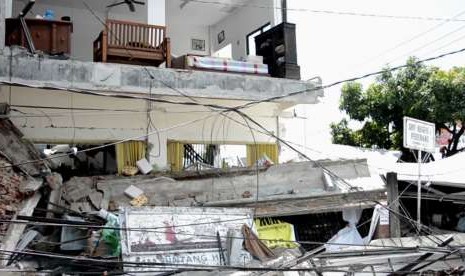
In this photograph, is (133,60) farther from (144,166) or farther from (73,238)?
(73,238)

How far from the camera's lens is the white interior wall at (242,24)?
581 inches

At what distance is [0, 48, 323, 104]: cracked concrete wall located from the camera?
9.86 meters

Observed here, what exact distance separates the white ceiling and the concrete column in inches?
120

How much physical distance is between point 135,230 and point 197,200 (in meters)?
3.14

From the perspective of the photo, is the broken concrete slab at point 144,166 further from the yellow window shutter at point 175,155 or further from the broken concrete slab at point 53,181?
the broken concrete slab at point 53,181

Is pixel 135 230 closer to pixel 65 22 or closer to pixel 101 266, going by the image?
pixel 101 266

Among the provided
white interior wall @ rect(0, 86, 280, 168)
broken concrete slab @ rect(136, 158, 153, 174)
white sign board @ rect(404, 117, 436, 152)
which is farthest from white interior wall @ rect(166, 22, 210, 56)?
white sign board @ rect(404, 117, 436, 152)

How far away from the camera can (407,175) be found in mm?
12695

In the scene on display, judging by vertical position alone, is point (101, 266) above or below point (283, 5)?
below

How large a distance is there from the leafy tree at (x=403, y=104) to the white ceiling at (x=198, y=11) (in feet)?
19.7

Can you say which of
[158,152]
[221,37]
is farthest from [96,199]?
[221,37]

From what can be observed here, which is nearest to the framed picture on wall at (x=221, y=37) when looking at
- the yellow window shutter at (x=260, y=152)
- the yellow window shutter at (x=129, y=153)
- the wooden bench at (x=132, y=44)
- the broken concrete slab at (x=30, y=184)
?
the yellow window shutter at (x=260, y=152)

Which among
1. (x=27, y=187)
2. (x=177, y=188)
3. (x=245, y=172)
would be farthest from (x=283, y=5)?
(x=27, y=187)

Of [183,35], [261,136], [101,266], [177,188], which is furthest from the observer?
[183,35]
